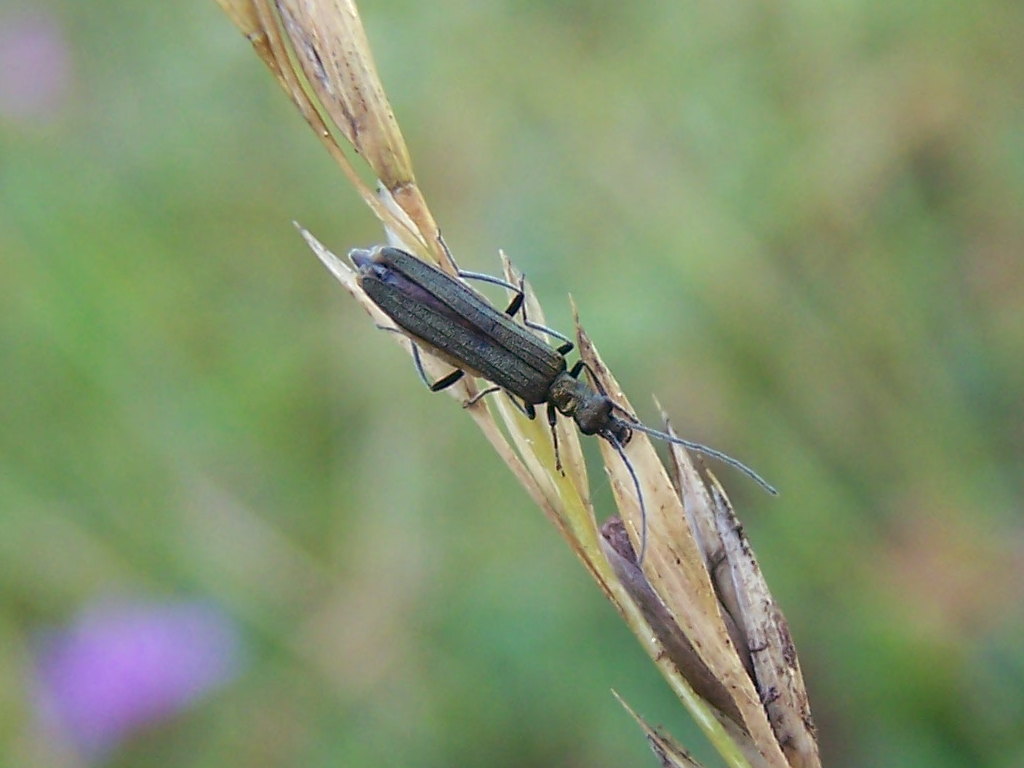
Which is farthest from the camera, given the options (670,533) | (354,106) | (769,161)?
(769,161)

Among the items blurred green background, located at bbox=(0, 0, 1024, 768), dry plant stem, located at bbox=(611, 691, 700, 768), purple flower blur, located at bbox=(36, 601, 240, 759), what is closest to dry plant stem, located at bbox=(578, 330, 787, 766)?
dry plant stem, located at bbox=(611, 691, 700, 768)

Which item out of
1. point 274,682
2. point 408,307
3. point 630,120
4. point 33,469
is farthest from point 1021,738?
point 33,469

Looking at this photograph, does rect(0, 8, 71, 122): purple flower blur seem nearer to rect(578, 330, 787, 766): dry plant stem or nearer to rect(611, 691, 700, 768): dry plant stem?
rect(578, 330, 787, 766): dry plant stem

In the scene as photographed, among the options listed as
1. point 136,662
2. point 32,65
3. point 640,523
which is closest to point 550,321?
point 136,662

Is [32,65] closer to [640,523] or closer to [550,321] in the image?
[550,321]

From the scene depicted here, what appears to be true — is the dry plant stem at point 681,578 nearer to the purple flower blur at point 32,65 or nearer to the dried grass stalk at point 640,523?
the dried grass stalk at point 640,523

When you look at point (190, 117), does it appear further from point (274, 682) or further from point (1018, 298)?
point (1018, 298)
